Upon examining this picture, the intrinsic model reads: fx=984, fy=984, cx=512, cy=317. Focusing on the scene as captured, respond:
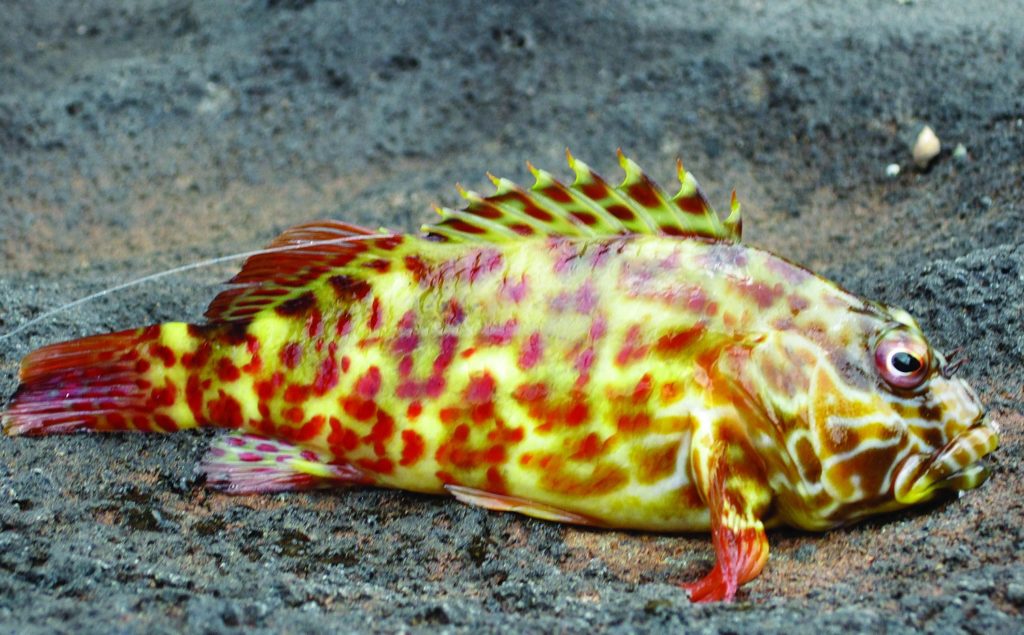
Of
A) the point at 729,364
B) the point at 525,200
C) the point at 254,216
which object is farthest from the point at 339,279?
the point at 254,216

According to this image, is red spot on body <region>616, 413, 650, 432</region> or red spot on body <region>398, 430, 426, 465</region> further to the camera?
red spot on body <region>398, 430, 426, 465</region>

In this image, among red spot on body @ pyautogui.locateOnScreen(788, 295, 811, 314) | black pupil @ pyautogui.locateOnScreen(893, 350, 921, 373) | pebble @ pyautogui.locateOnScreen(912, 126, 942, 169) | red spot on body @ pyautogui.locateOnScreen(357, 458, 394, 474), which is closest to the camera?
black pupil @ pyautogui.locateOnScreen(893, 350, 921, 373)

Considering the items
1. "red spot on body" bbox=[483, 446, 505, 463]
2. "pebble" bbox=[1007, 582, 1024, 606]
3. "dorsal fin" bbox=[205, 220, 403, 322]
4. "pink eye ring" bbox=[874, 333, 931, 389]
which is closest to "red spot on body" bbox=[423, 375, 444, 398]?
"red spot on body" bbox=[483, 446, 505, 463]

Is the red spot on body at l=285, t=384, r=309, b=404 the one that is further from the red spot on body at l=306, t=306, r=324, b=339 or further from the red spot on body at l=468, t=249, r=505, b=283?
the red spot on body at l=468, t=249, r=505, b=283

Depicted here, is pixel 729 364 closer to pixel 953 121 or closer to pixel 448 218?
pixel 448 218

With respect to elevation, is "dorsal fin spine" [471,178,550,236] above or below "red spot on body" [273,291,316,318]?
above

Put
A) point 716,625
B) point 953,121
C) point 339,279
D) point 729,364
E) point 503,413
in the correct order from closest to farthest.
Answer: point 716,625
point 729,364
point 503,413
point 339,279
point 953,121

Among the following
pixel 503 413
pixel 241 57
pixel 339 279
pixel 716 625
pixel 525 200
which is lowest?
pixel 716 625
